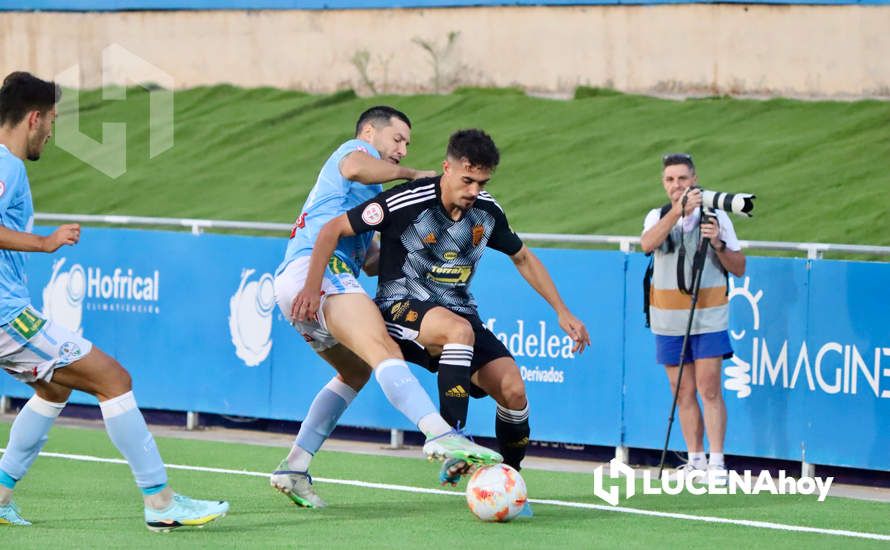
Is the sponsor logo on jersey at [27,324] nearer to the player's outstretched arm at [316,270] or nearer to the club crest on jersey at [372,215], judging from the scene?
the player's outstretched arm at [316,270]

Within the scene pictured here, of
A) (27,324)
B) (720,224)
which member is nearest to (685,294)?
(720,224)

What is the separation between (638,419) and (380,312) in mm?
3597

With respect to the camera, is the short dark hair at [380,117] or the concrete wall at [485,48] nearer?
the short dark hair at [380,117]

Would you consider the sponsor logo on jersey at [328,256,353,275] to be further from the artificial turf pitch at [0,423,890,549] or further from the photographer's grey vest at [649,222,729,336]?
the photographer's grey vest at [649,222,729,336]

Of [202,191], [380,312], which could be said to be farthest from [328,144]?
[380,312]

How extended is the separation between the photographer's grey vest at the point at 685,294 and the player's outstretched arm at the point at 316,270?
3.27 metres

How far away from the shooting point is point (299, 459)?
9172 millimetres

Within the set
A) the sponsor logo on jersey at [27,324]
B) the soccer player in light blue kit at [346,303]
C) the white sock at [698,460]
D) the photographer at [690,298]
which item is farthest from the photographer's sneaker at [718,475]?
the sponsor logo on jersey at [27,324]

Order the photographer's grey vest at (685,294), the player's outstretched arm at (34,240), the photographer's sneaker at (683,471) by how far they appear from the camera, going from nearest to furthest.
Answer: the player's outstretched arm at (34,240) < the photographer's sneaker at (683,471) < the photographer's grey vest at (685,294)

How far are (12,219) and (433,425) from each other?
2.34 m

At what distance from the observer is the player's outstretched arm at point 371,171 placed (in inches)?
342

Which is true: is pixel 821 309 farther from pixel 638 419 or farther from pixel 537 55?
pixel 537 55

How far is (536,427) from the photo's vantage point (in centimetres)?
1218


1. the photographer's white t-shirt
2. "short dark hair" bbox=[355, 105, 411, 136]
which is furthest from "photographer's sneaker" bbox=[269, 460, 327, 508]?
the photographer's white t-shirt
